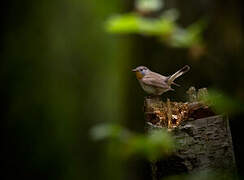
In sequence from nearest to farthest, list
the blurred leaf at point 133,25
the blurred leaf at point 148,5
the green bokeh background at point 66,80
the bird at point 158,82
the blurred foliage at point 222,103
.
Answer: the blurred foliage at point 222,103 < the bird at point 158,82 < the blurred leaf at point 133,25 < the blurred leaf at point 148,5 < the green bokeh background at point 66,80

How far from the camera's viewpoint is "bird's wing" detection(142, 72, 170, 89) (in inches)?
44.4

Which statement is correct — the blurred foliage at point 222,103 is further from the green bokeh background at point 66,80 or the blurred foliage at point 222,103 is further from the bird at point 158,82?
the green bokeh background at point 66,80

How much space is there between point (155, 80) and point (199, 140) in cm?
20

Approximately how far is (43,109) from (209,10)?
1110 millimetres

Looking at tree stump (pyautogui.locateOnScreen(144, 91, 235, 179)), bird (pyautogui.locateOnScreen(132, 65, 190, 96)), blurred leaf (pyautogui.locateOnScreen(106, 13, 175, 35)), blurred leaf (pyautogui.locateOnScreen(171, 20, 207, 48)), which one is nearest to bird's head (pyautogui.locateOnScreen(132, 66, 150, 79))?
bird (pyautogui.locateOnScreen(132, 65, 190, 96))

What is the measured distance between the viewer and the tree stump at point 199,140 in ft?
3.18

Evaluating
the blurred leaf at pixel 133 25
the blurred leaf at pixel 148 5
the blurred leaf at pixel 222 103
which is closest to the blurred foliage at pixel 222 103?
the blurred leaf at pixel 222 103

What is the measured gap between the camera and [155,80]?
1141 millimetres

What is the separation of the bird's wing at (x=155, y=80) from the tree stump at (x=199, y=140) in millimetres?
109

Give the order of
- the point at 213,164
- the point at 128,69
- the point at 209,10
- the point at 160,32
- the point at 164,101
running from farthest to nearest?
the point at 128,69 < the point at 209,10 < the point at 160,32 < the point at 164,101 < the point at 213,164

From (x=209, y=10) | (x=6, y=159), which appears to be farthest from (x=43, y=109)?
(x=209, y=10)

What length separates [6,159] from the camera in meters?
3.43

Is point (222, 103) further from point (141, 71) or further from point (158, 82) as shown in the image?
point (141, 71)

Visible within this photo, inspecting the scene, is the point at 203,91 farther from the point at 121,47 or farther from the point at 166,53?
the point at 121,47
